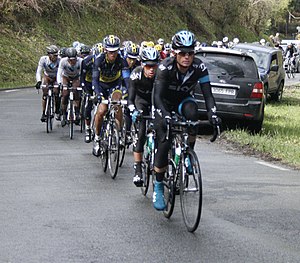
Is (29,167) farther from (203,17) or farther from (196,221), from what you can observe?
(203,17)

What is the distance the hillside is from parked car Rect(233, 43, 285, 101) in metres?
12.1

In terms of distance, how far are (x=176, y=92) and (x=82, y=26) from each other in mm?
42053

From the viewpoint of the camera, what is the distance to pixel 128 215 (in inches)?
338

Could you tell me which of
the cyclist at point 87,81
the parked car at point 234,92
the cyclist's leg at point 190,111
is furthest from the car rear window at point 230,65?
the cyclist's leg at point 190,111

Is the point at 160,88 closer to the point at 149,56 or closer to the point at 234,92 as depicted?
the point at 149,56

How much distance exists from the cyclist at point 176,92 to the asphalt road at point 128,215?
1.96 feet

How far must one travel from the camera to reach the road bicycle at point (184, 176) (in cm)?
772

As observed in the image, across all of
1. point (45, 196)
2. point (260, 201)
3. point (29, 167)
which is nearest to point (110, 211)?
point (45, 196)

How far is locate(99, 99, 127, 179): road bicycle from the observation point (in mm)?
11152

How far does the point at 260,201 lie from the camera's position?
948cm

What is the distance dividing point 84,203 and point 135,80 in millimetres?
1934

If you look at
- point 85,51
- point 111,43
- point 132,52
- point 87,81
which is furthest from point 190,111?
point 85,51

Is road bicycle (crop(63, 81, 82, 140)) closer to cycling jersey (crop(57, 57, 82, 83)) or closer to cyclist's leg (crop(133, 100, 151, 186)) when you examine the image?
cycling jersey (crop(57, 57, 82, 83))

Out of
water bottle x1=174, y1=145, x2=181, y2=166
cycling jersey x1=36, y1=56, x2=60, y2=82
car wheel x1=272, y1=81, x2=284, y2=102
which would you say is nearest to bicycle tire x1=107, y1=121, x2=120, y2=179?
water bottle x1=174, y1=145, x2=181, y2=166
